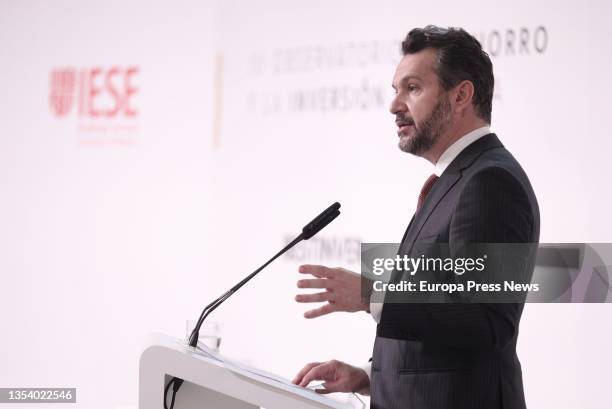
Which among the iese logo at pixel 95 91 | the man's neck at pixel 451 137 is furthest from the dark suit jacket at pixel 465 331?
the iese logo at pixel 95 91

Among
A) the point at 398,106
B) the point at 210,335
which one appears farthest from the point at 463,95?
the point at 210,335

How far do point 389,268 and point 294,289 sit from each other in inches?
82.7

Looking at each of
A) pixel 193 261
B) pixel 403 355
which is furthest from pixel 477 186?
pixel 193 261

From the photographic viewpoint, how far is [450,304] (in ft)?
5.08

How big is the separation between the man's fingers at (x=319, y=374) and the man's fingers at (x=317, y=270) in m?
0.29

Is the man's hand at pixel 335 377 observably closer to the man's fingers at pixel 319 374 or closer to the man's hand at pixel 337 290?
the man's fingers at pixel 319 374

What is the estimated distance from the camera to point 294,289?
3846 mm

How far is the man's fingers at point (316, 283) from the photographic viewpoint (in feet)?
4.75

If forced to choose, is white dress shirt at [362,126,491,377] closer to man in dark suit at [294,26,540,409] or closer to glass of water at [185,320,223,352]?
man in dark suit at [294,26,540,409]

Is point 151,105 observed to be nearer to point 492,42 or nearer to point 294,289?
point 294,289

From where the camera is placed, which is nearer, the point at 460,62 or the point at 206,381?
the point at 206,381

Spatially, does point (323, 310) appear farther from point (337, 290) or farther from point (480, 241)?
point (480, 241)

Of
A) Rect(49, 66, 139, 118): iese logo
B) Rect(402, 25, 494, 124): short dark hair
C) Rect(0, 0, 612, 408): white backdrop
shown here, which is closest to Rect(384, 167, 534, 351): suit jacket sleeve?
Rect(402, 25, 494, 124): short dark hair

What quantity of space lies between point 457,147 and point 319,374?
66cm
